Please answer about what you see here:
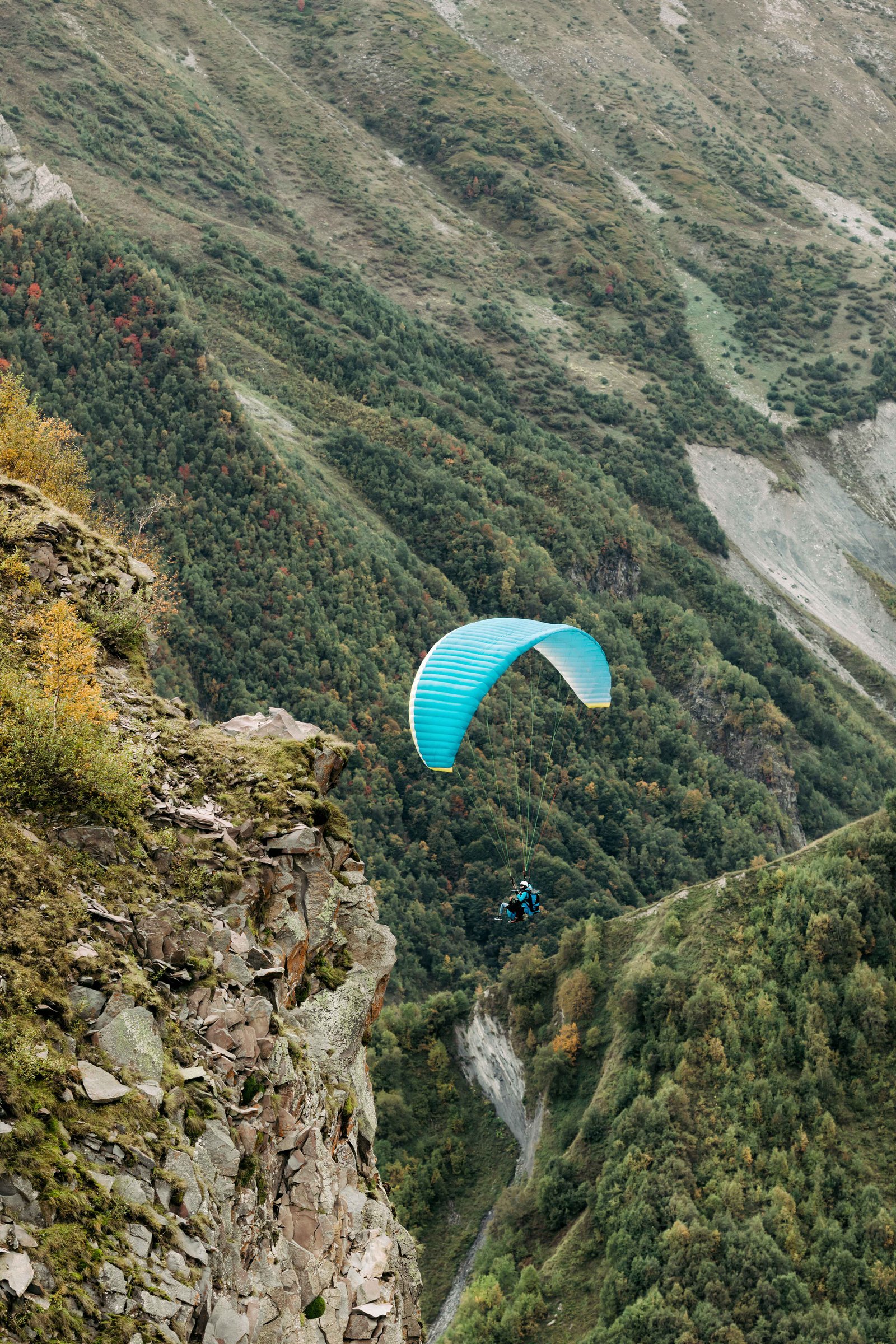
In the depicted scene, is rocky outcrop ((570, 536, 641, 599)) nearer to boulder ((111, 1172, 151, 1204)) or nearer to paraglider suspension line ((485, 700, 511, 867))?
paraglider suspension line ((485, 700, 511, 867))

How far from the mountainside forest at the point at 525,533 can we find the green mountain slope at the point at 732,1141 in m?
0.22

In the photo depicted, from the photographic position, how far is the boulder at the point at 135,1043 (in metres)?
15.0

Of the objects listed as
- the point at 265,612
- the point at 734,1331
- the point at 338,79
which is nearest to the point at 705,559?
the point at 265,612

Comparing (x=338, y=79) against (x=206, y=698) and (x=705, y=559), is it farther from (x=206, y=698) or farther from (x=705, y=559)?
(x=206, y=698)

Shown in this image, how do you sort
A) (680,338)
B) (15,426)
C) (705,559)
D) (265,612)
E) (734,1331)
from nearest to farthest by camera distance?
1. (15,426)
2. (734,1331)
3. (265,612)
4. (705,559)
5. (680,338)

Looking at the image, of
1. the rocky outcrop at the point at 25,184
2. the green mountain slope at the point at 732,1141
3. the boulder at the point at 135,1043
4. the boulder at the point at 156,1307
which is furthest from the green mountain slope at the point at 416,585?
the boulder at the point at 156,1307

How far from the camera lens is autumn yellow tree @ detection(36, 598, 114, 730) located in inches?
719

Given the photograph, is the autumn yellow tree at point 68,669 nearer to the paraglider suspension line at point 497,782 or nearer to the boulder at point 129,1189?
the boulder at point 129,1189

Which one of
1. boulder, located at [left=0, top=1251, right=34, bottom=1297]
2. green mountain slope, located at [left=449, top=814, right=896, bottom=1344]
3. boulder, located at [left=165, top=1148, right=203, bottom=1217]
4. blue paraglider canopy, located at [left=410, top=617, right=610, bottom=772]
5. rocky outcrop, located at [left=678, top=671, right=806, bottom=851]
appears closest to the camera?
boulder, located at [left=0, top=1251, right=34, bottom=1297]

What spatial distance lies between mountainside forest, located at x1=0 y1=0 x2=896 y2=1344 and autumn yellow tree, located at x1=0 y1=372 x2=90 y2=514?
26.5 feet

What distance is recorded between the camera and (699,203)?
190000 millimetres

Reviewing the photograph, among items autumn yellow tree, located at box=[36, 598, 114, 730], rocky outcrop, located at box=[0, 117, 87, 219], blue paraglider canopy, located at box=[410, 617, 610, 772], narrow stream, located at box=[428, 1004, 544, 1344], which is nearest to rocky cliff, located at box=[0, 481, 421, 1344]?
autumn yellow tree, located at box=[36, 598, 114, 730]

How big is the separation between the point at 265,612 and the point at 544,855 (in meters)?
34.2

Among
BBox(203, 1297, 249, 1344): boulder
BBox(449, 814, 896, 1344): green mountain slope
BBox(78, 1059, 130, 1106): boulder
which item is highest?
BBox(78, 1059, 130, 1106): boulder
